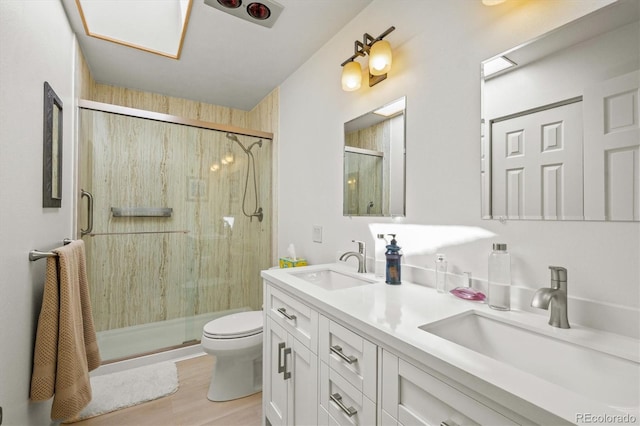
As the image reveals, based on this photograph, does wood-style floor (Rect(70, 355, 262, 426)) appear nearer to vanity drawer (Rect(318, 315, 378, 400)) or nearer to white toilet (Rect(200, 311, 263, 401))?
white toilet (Rect(200, 311, 263, 401))

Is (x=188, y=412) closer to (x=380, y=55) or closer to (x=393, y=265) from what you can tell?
(x=393, y=265)

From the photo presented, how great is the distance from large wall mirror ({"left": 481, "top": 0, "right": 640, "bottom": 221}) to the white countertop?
326 mm

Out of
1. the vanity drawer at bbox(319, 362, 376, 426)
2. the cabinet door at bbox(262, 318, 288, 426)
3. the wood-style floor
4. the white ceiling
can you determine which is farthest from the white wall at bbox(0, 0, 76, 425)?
the vanity drawer at bbox(319, 362, 376, 426)

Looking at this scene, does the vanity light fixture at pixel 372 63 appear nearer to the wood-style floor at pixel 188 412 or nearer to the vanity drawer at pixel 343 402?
the vanity drawer at pixel 343 402

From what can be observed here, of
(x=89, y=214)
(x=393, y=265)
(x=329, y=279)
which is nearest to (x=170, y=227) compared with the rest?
(x=89, y=214)

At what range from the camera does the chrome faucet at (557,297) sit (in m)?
0.72

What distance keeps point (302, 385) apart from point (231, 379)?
0.92m

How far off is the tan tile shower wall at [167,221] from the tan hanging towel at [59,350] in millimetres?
1039

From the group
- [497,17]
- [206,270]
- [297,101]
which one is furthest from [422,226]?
[206,270]

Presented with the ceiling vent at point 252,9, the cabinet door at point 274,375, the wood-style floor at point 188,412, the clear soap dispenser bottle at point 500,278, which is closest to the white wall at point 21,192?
the wood-style floor at point 188,412

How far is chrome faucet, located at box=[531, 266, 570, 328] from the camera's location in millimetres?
715

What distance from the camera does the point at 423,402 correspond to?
25.0 inches

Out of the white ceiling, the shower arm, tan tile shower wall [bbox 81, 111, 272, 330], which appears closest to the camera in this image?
the white ceiling

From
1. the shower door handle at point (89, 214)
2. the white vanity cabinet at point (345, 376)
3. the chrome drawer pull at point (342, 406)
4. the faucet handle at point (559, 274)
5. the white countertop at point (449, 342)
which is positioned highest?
the shower door handle at point (89, 214)
